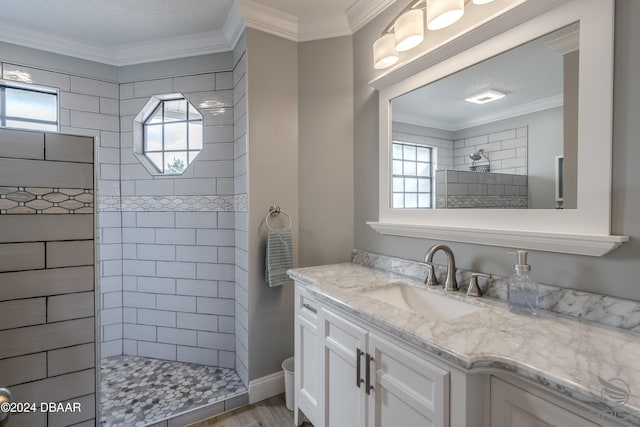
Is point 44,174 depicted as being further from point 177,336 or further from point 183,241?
point 177,336

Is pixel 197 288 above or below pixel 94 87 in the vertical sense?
below

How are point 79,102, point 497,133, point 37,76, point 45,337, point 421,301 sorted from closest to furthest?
point 45,337, point 497,133, point 421,301, point 37,76, point 79,102

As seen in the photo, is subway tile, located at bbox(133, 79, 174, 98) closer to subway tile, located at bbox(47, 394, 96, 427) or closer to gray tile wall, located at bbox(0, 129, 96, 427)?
gray tile wall, located at bbox(0, 129, 96, 427)

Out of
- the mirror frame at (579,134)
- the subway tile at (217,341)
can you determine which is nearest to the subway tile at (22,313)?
the subway tile at (217,341)

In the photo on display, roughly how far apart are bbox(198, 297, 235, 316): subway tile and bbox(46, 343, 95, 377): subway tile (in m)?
1.05

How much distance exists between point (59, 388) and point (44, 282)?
1.37ft

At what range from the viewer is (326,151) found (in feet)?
6.66

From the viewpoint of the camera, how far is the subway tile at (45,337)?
106 cm

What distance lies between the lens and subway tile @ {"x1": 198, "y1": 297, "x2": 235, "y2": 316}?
7.34 feet

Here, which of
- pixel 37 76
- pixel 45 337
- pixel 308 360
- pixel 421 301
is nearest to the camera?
pixel 45 337

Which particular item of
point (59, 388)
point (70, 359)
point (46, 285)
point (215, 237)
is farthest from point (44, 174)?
point (215, 237)

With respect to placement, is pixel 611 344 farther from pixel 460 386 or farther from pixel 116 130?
pixel 116 130

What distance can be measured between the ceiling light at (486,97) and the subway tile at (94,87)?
2628 mm

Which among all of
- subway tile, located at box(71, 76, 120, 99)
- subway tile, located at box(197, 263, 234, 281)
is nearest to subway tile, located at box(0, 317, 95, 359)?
subway tile, located at box(197, 263, 234, 281)
